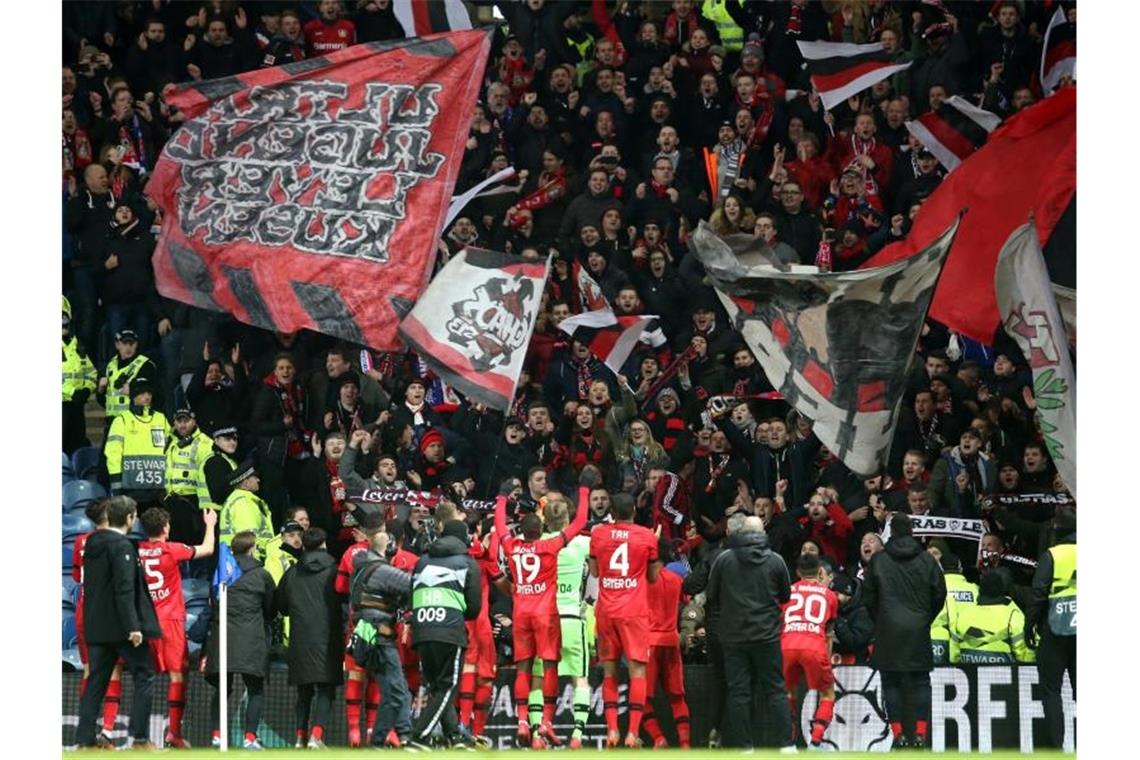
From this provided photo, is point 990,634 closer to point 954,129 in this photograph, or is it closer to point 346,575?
point 346,575

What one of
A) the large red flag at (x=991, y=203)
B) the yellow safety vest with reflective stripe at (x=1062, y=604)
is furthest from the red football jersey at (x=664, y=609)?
the large red flag at (x=991, y=203)

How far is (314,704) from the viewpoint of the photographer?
14469 mm

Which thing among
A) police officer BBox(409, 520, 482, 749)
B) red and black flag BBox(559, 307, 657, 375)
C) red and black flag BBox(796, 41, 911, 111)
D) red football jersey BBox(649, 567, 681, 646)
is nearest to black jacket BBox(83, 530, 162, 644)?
police officer BBox(409, 520, 482, 749)

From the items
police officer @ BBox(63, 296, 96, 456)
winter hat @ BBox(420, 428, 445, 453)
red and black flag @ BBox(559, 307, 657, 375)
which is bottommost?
winter hat @ BBox(420, 428, 445, 453)

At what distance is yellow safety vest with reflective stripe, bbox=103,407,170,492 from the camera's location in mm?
16891

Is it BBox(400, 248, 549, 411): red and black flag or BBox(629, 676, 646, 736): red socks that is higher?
BBox(400, 248, 549, 411): red and black flag

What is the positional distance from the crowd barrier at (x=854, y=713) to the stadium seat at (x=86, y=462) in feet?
9.66

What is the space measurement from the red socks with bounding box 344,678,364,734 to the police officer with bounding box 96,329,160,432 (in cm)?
398

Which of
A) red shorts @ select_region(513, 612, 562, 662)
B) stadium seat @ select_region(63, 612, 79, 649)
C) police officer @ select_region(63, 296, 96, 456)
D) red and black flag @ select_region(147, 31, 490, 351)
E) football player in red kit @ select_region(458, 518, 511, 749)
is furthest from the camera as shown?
red and black flag @ select_region(147, 31, 490, 351)

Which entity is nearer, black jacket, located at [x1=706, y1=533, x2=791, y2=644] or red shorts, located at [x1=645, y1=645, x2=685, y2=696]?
black jacket, located at [x1=706, y1=533, x2=791, y2=644]

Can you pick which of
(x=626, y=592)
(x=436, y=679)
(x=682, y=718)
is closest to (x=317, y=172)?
(x=626, y=592)

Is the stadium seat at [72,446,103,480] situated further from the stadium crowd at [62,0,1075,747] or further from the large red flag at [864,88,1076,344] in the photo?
the large red flag at [864,88,1076,344]

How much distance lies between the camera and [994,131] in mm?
17922

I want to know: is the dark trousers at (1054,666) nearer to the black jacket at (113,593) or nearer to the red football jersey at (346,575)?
the red football jersey at (346,575)
